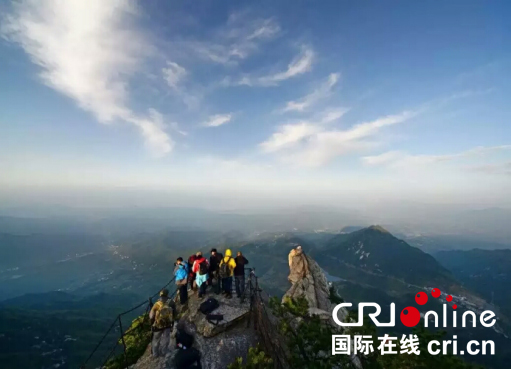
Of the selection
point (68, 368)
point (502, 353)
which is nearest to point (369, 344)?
point (68, 368)

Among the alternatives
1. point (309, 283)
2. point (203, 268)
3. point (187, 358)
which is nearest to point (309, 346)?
point (203, 268)

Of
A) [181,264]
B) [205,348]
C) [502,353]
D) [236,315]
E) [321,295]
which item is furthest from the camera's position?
[502,353]

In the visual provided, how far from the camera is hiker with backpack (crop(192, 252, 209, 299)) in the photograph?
715 inches

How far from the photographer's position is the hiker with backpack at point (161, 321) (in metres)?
15.9

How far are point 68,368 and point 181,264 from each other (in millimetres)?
168190

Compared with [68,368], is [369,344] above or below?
above

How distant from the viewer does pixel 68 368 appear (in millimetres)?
132250

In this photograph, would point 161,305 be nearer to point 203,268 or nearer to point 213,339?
point 203,268

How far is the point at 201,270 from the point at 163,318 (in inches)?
144

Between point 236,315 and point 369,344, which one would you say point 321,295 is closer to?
point 369,344

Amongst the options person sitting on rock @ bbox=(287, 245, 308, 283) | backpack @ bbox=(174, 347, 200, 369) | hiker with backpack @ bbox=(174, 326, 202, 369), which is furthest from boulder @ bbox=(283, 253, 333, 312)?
backpack @ bbox=(174, 347, 200, 369)

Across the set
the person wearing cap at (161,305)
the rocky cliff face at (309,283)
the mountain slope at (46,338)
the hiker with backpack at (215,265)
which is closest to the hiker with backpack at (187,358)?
the person wearing cap at (161,305)

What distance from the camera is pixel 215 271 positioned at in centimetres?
1922

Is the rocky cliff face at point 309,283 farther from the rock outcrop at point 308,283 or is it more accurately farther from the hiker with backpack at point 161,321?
the hiker with backpack at point 161,321
